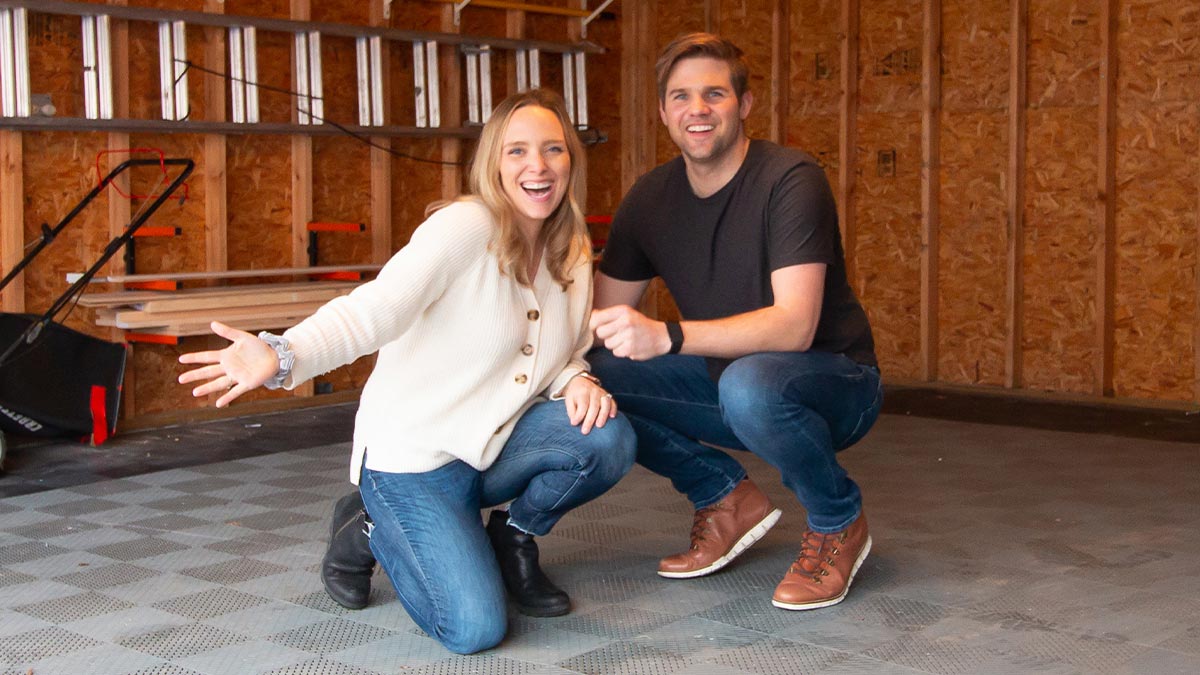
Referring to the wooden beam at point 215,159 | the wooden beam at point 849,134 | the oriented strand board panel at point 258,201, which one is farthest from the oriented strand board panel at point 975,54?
the wooden beam at point 215,159

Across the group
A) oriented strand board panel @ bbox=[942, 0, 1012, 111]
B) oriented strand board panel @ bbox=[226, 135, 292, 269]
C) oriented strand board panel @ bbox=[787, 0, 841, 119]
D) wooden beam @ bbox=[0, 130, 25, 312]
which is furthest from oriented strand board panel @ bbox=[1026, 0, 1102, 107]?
wooden beam @ bbox=[0, 130, 25, 312]

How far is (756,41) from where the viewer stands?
7.30 m

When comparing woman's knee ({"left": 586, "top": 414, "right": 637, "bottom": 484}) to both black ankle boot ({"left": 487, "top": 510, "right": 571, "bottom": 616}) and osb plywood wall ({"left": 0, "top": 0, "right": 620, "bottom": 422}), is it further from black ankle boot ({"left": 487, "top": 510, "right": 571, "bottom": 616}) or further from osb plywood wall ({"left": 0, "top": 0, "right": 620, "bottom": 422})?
osb plywood wall ({"left": 0, "top": 0, "right": 620, "bottom": 422})

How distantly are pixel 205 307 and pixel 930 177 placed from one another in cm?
350

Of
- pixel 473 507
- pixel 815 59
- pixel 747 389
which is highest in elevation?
pixel 815 59

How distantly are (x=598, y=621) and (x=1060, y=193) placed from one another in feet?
14.0

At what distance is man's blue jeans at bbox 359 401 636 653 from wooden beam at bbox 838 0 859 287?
4401mm

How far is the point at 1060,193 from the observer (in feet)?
20.8

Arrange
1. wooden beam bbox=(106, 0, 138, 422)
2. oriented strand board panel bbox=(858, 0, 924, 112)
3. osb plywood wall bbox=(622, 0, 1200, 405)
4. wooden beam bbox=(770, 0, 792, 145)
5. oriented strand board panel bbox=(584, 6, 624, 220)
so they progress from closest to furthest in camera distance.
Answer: wooden beam bbox=(106, 0, 138, 422) → osb plywood wall bbox=(622, 0, 1200, 405) → oriented strand board panel bbox=(858, 0, 924, 112) → wooden beam bbox=(770, 0, 792, 145) → oriented strand board panel bbox=(584, 6, 624, 220)

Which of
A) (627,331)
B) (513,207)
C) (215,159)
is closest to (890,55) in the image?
(215,159)

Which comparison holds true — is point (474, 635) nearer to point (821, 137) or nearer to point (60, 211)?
point (60, 211)

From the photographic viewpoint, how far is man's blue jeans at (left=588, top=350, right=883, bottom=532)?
2834mm

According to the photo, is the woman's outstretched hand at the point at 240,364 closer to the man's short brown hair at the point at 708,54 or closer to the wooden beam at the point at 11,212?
the man's short brown hair at the point at 708,54

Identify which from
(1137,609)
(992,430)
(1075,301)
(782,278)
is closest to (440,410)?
(782,278)
